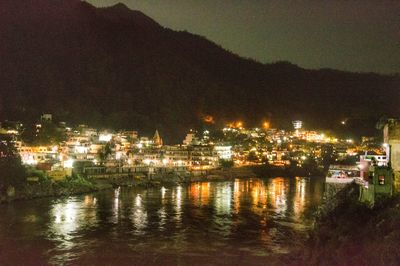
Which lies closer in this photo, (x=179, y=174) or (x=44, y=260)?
(x=44, y=260)

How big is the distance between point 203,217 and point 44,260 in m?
5.69

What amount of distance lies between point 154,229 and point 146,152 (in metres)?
21.2

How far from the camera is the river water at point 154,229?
9.26m

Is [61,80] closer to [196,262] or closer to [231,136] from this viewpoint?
[231,136]

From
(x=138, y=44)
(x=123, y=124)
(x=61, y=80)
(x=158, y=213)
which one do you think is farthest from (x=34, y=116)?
(x=138, y=44)

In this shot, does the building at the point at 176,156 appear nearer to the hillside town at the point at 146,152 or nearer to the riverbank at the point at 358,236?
the hillside town at the point at 146,152

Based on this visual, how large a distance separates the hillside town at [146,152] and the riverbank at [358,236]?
1188cm

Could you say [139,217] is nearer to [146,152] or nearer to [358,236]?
[358,236]

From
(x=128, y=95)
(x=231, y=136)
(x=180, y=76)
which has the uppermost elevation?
(x=180, y=76)

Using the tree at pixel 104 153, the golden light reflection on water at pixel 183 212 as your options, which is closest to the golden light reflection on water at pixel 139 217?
the golden light reflection on water at pixel 183 212

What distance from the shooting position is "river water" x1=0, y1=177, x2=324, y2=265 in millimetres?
9258

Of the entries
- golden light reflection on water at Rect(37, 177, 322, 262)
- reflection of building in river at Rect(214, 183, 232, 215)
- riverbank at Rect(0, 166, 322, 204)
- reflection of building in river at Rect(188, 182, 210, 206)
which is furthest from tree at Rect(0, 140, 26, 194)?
reflection of building in river at Rect(214, 183, 232, 215)

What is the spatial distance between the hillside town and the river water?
5763 mm

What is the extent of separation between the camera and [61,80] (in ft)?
169
